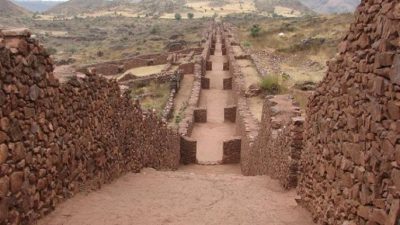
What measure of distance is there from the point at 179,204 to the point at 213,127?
50.5 feet

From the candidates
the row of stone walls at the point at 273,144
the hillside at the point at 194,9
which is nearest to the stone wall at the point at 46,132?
the row of stone walls at the point at 273,144

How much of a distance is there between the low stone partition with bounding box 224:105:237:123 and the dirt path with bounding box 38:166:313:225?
1333 centimetres

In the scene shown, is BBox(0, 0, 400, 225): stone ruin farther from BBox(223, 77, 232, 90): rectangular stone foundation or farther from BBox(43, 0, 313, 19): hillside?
BBox(43, 0, 313, 19): hillside

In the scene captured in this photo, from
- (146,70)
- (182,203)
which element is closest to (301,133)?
(182,203)

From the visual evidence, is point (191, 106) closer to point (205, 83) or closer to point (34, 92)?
point (205, 83)

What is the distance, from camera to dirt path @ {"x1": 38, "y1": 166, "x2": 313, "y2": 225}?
7316 mm

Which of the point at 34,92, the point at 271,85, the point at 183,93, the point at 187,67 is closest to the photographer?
the point at 34,92

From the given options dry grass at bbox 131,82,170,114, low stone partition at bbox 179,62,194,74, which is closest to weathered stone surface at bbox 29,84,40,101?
dry grass at bbox 131,82,170,114

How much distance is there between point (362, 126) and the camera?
17.2 ft

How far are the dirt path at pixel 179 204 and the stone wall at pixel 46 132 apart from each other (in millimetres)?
282

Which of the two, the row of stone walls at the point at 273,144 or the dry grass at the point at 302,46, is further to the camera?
the dry grass at the point at 302,46

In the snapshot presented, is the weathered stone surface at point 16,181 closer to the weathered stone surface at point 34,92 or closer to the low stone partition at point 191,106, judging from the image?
the weathered stone surface at point 34,92

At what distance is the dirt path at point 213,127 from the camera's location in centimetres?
2055

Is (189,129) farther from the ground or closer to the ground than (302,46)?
closer to the ground
